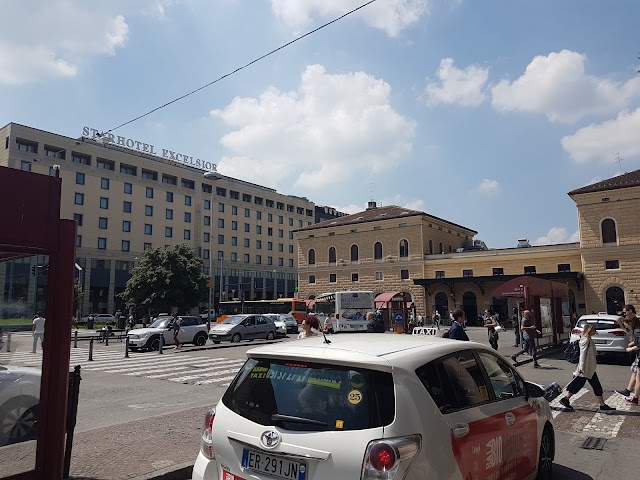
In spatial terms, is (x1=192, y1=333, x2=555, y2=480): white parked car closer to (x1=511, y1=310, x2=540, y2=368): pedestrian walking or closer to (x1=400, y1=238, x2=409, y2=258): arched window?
(x1=511, y1=310, x2=540, y2=368): pedestrian walking

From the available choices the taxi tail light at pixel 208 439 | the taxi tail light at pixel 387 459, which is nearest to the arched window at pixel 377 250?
the taxi tail light at pixel 208 439

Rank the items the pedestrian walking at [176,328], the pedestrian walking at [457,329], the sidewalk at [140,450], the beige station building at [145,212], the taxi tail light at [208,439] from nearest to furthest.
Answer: the taxi tail light at [208,439]
the sidewalk at [140,450]
the pedestrian walking at [457,329]
the pedestrian walking at [176,328]
the beige station building at [145,212]

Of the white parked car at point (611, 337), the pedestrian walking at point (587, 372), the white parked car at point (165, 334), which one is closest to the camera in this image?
the pedestrian walking at point (587, 372)

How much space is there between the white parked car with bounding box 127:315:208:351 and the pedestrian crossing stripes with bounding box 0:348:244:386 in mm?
1337

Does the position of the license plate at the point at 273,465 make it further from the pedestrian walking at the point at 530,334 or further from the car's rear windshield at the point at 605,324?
the car's rear windshield at the point at 605,324

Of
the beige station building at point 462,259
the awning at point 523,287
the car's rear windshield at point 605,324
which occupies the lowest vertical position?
the car's rear windshield at point 605,324

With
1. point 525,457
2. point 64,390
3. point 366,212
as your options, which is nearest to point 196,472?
point 64,390

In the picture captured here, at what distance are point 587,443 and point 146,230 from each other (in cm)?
7157

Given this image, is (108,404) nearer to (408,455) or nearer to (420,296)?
(408,455)

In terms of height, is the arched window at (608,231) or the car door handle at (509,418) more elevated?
the arched window at (608,231)

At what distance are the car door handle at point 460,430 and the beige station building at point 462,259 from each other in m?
32.5

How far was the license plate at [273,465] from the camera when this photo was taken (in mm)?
3123

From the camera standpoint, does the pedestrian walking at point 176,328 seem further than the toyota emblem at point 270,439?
Yes

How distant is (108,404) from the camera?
10.1 metres
